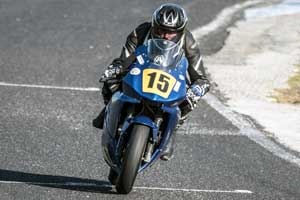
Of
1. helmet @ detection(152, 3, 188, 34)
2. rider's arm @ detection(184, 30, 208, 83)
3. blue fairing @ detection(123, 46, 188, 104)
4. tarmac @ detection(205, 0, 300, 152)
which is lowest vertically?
tarmac @ detection(205, 0, 300, 152)

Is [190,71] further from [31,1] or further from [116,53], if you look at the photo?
[31,1]

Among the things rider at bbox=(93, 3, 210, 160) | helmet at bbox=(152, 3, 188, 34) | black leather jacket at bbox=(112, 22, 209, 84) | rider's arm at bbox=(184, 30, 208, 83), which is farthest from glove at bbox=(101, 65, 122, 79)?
rider's arm at bbox=(184, 30, 208, 83)

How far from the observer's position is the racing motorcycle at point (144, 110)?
301 inches

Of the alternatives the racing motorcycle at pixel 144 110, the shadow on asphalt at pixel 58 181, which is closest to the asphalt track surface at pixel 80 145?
the shadow on asphalt at pixel 58 181

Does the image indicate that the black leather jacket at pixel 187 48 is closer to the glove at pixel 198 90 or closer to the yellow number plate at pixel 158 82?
the glove at pixel 198 90

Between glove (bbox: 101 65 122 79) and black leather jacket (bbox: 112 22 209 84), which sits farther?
black leather jacket (bbox: 112 22 209 84)

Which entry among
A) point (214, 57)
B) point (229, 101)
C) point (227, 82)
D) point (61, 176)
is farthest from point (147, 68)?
point (214, 57)

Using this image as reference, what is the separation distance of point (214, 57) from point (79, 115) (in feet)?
15.0

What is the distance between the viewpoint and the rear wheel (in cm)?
756

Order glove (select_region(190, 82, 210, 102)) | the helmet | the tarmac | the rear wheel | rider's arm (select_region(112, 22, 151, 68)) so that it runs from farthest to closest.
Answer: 1. the tarmac
2. rider's arm (select_region(112, 22, 151, 68))
3. glove (select_region(190, 82, 210, 102))
4. the helmet
5. the rear wheel

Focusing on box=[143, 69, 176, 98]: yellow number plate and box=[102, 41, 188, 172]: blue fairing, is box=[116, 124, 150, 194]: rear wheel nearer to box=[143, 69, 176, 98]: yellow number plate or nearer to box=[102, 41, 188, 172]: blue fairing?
box=[102, 41, 188, 172]: blue fairing

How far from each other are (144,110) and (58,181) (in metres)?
1.29

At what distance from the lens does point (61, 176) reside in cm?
882

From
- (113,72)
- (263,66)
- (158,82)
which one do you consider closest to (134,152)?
(158,82)
